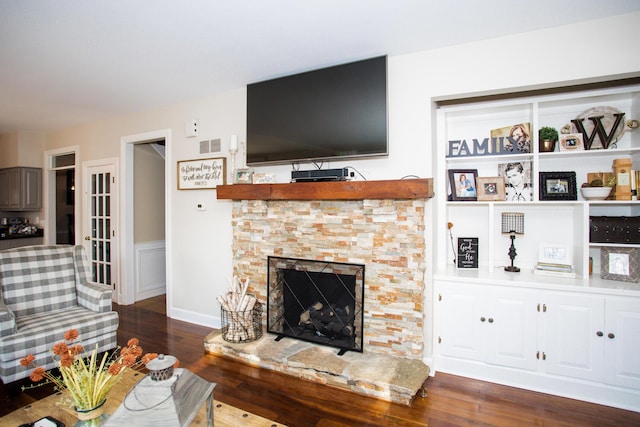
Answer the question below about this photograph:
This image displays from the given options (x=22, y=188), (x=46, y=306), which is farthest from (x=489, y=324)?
(x=22, y=188)

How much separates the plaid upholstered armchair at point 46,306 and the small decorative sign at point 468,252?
3.11 m

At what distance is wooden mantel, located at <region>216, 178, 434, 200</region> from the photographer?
2.41 m

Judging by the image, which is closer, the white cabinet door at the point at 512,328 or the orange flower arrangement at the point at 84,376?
the orange flower arrangement at the point at 84,376

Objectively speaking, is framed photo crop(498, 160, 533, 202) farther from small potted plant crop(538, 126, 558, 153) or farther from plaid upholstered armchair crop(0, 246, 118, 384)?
plaid upholstered armchair crop(0, 246, 118, 384)

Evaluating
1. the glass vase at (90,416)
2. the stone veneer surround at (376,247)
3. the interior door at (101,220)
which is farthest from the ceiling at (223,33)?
the glass vase at (90,416)

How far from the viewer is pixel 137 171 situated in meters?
4.60

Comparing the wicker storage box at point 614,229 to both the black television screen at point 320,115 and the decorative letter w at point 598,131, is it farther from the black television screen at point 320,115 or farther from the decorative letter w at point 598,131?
the black television screen at point 320,115

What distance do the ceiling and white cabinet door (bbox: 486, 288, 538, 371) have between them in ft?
6.32

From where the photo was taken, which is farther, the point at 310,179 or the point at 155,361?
the point at 310,179

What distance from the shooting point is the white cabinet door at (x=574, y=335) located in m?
2.19

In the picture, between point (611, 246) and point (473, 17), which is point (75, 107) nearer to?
point (473, 17)

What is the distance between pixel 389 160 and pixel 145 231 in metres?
3.78

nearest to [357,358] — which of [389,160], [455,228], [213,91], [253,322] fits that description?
[253,322]

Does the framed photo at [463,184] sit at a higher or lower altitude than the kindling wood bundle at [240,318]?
higher
